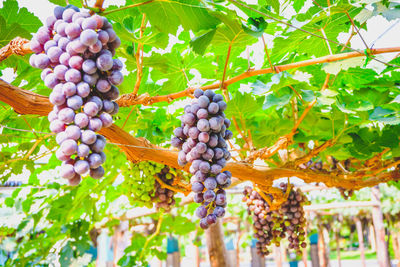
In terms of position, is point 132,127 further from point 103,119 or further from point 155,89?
point 103,119

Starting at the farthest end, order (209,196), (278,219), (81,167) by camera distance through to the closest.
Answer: (278,219) → (209,196) → (81,167)

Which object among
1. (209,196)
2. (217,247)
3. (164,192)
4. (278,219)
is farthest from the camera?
(217,247)

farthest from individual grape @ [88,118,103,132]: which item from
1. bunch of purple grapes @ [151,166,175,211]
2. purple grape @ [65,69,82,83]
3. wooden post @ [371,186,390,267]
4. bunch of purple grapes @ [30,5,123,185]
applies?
wooden post @ [371,186,390,267]

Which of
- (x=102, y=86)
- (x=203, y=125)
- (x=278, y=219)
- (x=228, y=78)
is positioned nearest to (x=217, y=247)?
(x=278, y=219)

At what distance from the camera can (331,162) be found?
3143 mm

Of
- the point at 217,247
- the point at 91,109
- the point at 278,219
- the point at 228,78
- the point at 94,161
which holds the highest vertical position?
the point at 228,78

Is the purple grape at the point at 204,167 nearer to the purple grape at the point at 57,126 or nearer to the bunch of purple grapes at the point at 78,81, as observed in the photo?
the bunch of purple grapes at the point at 78,81

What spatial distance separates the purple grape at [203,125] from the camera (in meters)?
1.11

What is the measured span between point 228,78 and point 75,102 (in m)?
1.34

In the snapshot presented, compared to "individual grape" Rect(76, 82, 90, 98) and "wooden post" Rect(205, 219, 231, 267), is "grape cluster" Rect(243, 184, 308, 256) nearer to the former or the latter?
"wooden post" Rect(205, 219, 231, 267)

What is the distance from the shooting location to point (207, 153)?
1.12 metres

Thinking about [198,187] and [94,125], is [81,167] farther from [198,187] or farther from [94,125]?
[198,187]

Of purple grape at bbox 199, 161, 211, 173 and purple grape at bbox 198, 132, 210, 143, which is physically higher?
purple grape at bbox 198, 132, 210, 143

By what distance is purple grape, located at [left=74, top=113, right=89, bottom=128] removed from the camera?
0.75 metres
